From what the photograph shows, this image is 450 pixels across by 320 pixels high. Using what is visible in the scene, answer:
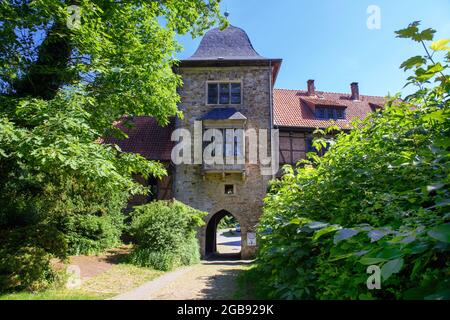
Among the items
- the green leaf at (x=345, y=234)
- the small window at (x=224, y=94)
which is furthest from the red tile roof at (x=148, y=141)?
the green leaf at (x=345, y=234)

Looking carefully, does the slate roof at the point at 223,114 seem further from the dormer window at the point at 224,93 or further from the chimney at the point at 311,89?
the chimney at the point at 311,89

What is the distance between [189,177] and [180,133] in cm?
255

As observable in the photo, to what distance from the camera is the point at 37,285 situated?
6336mm

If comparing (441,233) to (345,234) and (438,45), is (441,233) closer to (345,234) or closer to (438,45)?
(345,234)

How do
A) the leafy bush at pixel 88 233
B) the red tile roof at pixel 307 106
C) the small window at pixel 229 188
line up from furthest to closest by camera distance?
the red tile roof at pixel 307 106 < the small window at pixel 229 188 < the leafy bush at pixel 88 233

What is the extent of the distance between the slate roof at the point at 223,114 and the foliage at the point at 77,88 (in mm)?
7459

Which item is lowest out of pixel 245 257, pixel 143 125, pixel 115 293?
pixel 245 257

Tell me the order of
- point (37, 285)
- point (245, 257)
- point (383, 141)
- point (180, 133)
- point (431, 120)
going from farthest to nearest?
point (180, 133) < point (245, 257) < point (37, 285) < point (383, 141) < point (431, 120)

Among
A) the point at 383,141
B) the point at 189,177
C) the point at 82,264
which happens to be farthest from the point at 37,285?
the point at 189,177

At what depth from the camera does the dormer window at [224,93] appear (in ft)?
57.2

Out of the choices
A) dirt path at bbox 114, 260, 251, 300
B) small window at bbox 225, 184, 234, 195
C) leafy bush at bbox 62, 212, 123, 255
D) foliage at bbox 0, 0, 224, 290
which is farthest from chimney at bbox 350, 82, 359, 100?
dirt path at bbox 114, 260, 251, 300

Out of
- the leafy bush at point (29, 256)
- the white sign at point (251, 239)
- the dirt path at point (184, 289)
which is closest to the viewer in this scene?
the dirt path at point (184, 289)

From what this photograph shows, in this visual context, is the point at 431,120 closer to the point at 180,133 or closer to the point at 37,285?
the point at 37,285

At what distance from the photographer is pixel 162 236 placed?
35.9 ft
